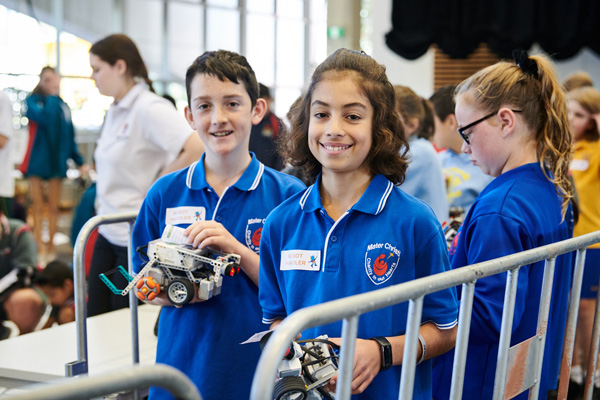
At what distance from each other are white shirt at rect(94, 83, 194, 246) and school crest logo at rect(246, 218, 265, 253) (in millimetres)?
1254

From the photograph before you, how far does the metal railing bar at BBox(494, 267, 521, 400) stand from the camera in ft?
5.14

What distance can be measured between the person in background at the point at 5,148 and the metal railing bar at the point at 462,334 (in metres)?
4.43

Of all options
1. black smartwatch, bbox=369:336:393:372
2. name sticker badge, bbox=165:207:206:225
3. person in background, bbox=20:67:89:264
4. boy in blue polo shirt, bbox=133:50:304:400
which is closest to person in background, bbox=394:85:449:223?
boy in blue polo shirt, bbox=133:50:304:400

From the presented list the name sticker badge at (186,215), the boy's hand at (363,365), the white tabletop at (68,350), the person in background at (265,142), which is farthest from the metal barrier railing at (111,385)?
the person in background at (265,142)

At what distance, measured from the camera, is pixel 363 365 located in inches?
53.2

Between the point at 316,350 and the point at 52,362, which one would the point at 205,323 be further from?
the point at 52,362

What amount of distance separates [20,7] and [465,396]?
26.8 feet

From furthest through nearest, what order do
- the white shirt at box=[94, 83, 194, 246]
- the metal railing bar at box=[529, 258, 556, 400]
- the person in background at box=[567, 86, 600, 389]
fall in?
the person in background at box=[567, 86, 600, 389], the white shirt at box=[94, 83, 194, 246], the metal railing bar at box=[529, 258, 556, 400]

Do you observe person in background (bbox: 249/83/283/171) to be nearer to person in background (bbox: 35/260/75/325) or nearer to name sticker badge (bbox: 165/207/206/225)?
person in background (bbox: 35/260/75/325)

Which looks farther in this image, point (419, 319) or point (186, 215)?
point (186, 215)

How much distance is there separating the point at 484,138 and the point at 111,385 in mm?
1410

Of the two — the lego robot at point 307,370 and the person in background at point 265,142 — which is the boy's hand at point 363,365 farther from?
the person in background at point 265,142

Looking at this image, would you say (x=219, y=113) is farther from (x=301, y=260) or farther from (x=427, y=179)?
(x=427, y=179)

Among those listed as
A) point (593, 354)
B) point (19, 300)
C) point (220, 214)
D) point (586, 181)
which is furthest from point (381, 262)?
point (19, 300)
